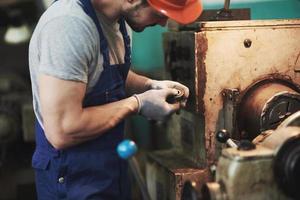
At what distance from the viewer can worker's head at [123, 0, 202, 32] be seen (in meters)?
1.23

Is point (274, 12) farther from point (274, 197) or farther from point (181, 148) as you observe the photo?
point (274, 197)

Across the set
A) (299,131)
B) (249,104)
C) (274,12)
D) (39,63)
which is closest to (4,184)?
(39,63)

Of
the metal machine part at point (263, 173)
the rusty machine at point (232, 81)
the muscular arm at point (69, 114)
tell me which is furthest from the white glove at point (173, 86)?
the metal machine part at point (263, 173)

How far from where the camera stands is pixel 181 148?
5.42 feet

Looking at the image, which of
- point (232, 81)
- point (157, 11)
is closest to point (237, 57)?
point (232, 81)

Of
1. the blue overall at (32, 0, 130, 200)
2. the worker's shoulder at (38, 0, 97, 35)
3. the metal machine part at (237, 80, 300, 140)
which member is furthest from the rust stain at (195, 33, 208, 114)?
the worker's shoulder at (38, 0, 97, 35)

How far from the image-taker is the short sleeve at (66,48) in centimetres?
108

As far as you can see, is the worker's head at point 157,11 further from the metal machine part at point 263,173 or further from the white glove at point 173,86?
the metal machine part at point 263,173

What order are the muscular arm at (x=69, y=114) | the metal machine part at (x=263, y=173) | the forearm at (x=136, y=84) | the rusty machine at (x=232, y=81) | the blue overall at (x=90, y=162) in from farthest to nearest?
the forearm at (x=136, y=84), the rusty machine at (x=232, y=81), the blue overall at (x=90, y=162), the muscular arm at (x=69, y=114), the metal machine part at (x=263, y=173)

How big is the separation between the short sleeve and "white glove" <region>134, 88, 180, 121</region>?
8.4 inches

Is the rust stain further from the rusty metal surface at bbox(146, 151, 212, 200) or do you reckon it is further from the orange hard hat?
the rusty metal surface at bbox(146, 151, 212, 200)

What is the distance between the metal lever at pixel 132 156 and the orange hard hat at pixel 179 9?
0.38m

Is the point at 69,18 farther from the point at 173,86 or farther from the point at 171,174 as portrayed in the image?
the point at 171,174

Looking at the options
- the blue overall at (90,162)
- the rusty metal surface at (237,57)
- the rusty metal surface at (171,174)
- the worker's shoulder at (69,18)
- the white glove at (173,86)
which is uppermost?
the worker's shoulder at (69,18)
